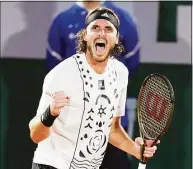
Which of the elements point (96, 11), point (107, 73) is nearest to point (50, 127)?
point (107, 73)

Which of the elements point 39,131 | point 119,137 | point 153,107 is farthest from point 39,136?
point 153,107

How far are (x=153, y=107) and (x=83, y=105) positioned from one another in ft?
1.57

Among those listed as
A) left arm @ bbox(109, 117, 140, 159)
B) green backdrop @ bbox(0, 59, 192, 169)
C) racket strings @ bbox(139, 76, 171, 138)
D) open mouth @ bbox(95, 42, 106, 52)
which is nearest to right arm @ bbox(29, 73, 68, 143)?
open mouth @ bbox(95, 42, 106, 52)

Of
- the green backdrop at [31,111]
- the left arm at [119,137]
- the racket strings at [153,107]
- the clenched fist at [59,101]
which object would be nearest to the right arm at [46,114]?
the clenched fist at [59,101]

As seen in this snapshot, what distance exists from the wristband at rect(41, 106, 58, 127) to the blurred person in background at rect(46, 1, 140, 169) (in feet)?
5.19

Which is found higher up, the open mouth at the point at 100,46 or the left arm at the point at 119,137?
the open mouth at the point at 100,46

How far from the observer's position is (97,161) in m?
3.19

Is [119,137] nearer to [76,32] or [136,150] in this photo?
[136,150]

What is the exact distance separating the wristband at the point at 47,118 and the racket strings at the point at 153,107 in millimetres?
580

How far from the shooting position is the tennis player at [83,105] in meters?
3.04

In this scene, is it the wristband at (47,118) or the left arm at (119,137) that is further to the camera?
the left arm at (119,137)

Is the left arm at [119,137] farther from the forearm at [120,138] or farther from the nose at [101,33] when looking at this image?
the nose at [101,33]

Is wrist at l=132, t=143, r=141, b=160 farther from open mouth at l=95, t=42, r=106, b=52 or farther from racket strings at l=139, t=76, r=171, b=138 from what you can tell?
open mouth at l=95, t=42, r=106, b=52

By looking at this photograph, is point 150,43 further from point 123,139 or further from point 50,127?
point 50,127
